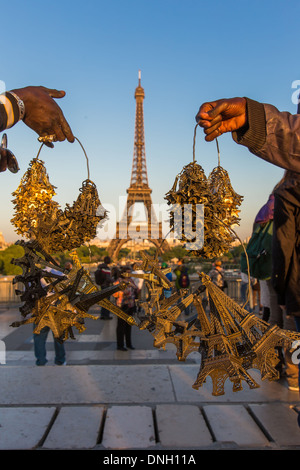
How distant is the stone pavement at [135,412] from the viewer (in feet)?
9.23

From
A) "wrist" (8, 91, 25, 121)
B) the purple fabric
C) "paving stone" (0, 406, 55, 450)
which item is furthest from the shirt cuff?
"paving stone" (0, 406, 55, 450)

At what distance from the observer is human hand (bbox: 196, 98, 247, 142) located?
1944 mm

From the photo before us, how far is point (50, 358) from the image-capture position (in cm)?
617

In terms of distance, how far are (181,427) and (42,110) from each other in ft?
9.22

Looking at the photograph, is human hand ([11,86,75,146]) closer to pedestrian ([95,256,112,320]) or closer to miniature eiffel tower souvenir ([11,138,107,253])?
miniature eiffel tower souvenir ([11,138,107,253])

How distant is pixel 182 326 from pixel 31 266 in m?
1.04

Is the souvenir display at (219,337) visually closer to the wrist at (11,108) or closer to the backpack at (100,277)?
the wrist at (11,108)

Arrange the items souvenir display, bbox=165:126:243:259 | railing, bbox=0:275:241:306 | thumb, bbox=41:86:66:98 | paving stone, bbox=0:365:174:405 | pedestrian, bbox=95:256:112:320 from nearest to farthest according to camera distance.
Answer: souvenir display, bbox=165:126:243:259 → thumb, bbox=41:86:66:98 → paving stone, bbox=0:365:174:405 → pedestrian, bbox=95:256:112:320 → railing, bbox=0:275:241:306

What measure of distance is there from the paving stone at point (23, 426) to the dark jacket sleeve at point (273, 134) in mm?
2756

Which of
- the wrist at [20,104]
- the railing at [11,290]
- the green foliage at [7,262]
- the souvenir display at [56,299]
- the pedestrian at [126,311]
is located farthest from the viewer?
the green foliage at [7,262]

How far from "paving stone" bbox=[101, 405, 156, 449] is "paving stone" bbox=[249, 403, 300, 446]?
1.00m

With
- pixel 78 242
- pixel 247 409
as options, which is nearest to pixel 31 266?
pixel 78 242

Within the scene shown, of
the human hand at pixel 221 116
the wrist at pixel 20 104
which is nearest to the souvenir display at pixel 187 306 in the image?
the human hand at pixel 221 116
